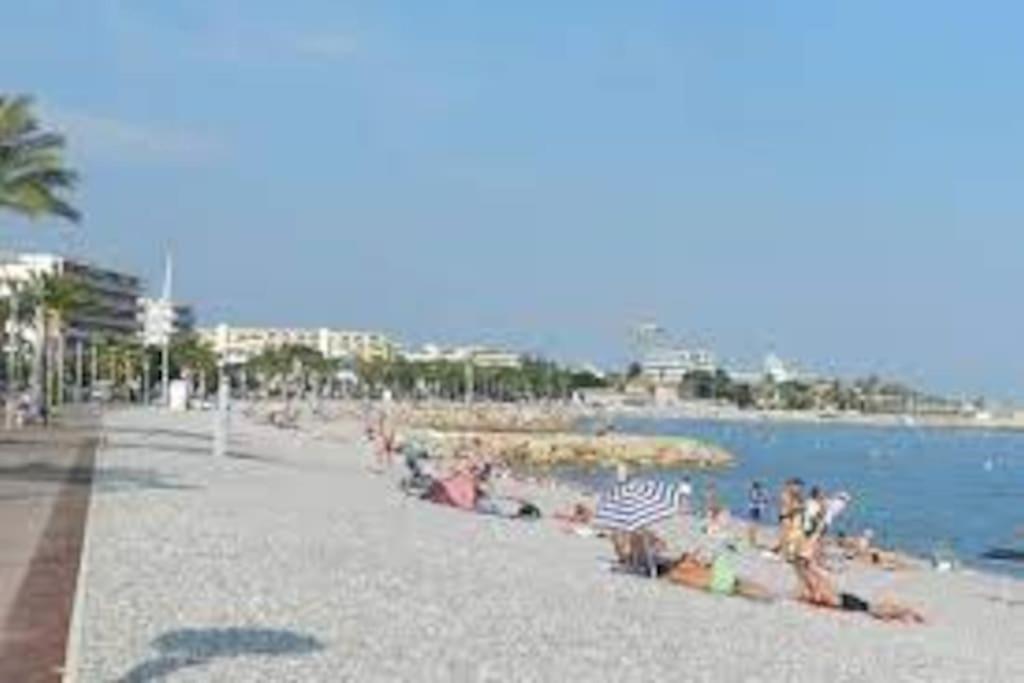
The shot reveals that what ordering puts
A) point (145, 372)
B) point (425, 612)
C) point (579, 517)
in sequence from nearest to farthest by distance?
point (425, 612) < point (579, 517) < point (145, 372)

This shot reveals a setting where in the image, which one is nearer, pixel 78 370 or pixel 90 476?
pixel 90 476

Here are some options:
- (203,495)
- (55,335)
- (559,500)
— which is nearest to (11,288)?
(55,335)

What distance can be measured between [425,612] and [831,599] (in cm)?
857

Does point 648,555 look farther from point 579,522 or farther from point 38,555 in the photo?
point 579,522

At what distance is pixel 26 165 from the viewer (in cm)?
4200

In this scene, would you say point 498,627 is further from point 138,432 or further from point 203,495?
point 138,432

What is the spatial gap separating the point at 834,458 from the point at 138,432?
99.5 meters

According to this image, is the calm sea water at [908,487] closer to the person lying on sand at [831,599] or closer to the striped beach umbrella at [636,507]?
the person lying on sand at [831,599]

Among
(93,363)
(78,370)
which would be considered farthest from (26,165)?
(93,363)

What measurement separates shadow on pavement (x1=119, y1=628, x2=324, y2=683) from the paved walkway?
2.14 feet

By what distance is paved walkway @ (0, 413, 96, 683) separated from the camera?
47.8ft

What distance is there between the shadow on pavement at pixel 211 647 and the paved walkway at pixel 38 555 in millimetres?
653

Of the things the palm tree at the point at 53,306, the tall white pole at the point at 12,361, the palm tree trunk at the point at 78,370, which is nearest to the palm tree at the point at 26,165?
the tall white pole at the point at 12,361

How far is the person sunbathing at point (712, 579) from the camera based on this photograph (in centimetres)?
2459
